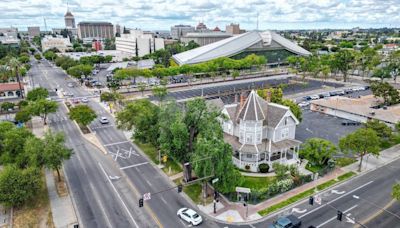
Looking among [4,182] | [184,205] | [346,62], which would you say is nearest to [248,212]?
[184,205]

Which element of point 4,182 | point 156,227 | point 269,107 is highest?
point 269,107

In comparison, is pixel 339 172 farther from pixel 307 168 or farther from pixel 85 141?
pixel 85 141

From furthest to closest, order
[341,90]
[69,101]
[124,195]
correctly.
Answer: [341,90] → [69,101] → [124,195]

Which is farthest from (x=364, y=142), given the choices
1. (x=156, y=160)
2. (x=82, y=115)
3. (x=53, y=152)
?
(x=82, y=115)

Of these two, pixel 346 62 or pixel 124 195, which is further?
pixel 346 62

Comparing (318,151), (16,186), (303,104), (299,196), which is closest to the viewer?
(16,186)

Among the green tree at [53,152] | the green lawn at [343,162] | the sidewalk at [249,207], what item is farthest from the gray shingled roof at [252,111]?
the green tree at [53,152]

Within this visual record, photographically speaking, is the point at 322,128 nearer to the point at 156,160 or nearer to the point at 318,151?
the point at 318,151
